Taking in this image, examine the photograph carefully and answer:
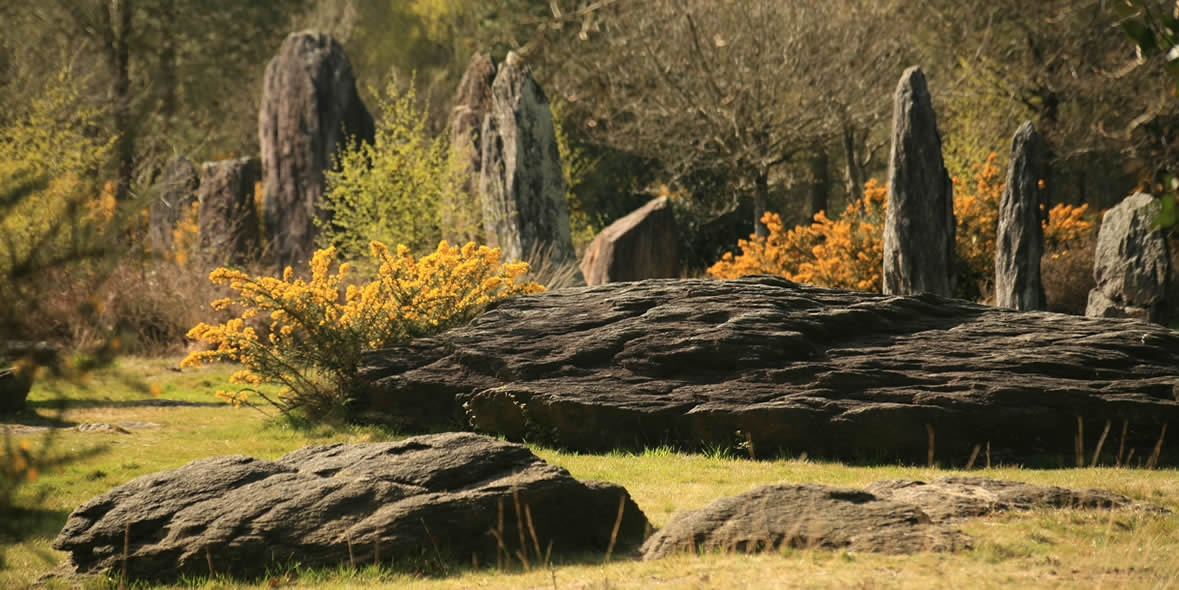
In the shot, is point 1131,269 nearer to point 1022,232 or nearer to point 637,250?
point 1022,232

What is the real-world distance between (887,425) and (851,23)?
49.6 ft

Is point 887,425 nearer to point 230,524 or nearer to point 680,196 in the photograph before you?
point 230,524

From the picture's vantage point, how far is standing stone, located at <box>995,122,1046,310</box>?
14344mm

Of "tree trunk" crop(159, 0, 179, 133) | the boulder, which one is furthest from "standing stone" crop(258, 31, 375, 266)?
the boulder

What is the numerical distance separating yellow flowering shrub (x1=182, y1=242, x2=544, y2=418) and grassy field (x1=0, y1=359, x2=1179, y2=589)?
1.52 m

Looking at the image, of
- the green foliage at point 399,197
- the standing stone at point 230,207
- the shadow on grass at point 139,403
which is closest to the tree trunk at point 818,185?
the green foliage at point 399,197

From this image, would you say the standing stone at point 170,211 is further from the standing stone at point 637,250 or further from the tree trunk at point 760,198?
the tree trunk at point 760,198

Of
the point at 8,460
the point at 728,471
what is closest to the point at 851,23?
the point at 728,471

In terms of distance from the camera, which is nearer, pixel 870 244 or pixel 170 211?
pixel 870 244

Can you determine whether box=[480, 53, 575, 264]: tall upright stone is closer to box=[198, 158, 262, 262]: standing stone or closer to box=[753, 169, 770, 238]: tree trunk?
box=[198, 158, 262, 262]: standing stone

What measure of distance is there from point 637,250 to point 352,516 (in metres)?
12.7

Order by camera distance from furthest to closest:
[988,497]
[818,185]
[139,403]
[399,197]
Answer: [818,185] → [399,197] → [139,403] → [988,497]

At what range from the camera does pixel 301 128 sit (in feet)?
61.5

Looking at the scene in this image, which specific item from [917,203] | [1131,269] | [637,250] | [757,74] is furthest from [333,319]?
[757,74]
